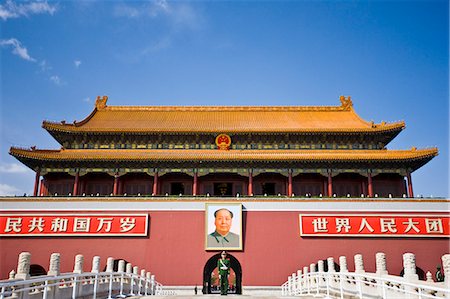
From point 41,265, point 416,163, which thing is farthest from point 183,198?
point 416,163

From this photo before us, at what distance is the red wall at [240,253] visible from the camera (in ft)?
65.3

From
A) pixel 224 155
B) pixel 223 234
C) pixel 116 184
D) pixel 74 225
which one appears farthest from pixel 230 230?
pixel 74 225

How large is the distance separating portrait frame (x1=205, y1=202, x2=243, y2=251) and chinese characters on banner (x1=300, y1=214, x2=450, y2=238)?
3.26 m

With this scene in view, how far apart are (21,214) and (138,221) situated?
20.6 feet

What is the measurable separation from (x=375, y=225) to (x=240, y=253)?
7.15m

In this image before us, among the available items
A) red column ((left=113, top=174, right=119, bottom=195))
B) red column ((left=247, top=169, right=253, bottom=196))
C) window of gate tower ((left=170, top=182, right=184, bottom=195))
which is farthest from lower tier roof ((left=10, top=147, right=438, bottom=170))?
window of gate tower ((left=170, top=182, right=184, bottom=195))

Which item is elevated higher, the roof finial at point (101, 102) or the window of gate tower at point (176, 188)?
the roof finial at point (101, 102)

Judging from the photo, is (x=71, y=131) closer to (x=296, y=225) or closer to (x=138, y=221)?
(x=138, y=221)

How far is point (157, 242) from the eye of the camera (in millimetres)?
20422

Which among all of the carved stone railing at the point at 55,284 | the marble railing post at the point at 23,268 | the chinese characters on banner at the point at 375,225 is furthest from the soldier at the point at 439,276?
the marble railing post at the point at 23,268

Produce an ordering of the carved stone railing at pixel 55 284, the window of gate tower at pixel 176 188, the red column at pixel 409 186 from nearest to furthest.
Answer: the carved stone railing at pixel 55 284 → the red column at pixel 409 186 → the window of gate tower at pixel 176 188

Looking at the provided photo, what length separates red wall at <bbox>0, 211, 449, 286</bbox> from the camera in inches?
783

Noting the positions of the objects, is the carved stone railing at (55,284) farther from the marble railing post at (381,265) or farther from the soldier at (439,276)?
the soldier at (439,276)

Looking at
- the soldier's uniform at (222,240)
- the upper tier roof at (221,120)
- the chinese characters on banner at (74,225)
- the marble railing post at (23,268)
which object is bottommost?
the marble railing post at (23,268)
